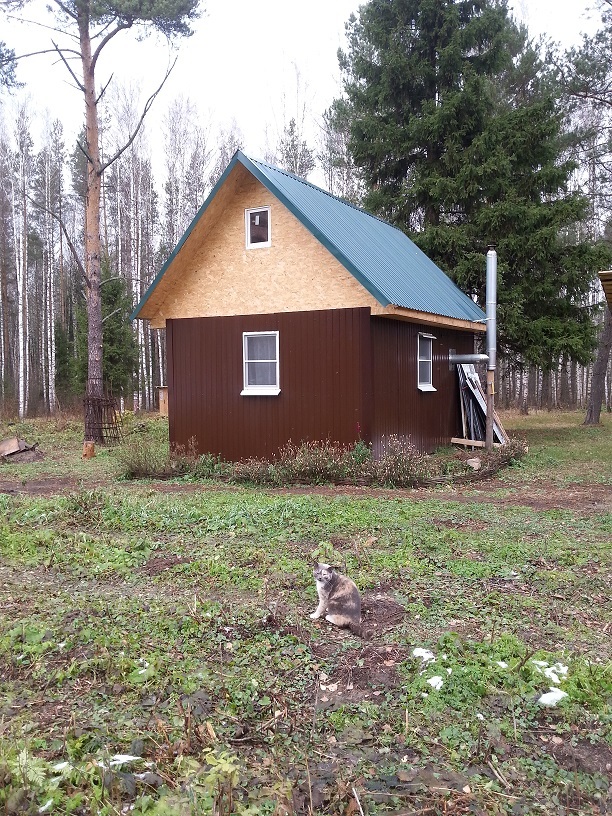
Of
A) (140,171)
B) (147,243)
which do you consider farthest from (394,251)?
(140,171)

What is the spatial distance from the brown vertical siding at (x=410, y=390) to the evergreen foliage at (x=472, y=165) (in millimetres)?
3855

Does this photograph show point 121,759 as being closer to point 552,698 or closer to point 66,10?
point 552,698

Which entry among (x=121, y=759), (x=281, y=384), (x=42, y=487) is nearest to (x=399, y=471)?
(x=281, y=384)

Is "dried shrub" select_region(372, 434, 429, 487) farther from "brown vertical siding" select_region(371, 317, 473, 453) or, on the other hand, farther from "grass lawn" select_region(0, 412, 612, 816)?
"grass lawn" select_region(0, 412, 612, 816)

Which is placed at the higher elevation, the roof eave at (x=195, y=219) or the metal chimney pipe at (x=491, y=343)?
the roof eave at (x=195, y=219)

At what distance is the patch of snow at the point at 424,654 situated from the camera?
3924 millimetres

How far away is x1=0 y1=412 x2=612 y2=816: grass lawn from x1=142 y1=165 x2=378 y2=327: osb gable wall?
17.9 feet

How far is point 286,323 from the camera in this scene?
12.3 metres

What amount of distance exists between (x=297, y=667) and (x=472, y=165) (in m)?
18.4

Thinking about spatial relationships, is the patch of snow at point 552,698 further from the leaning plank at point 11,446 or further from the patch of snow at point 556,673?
the leaning plank at point 11,446

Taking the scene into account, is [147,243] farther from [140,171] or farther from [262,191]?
[262,191]

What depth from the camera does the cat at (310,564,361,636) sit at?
4484 mm

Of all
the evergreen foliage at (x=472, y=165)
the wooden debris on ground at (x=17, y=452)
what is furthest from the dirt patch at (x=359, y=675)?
the evergreen foliage at (x=472, y=165)

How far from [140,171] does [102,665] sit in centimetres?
3528
